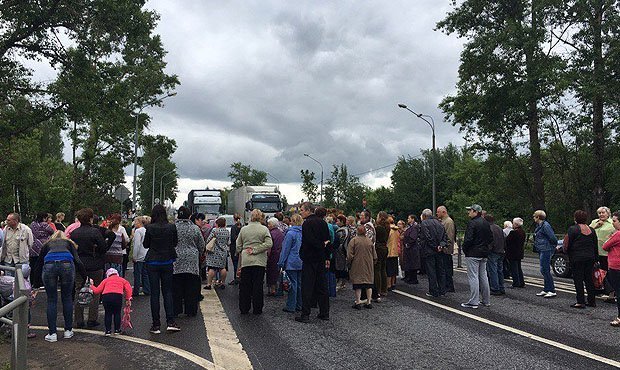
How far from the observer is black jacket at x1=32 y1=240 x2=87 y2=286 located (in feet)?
24.1

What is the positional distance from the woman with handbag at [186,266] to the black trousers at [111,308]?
120 cm

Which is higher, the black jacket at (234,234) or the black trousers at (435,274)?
the black jacket at (234,234)

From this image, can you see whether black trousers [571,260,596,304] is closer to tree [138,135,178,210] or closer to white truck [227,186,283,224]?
white truck [227,186,283,224]

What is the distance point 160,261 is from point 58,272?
1.35 m

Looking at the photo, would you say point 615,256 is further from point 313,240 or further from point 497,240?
point 313,240

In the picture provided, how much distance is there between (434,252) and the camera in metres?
11.1

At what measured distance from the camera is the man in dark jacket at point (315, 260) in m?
8.70

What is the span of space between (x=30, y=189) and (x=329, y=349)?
34.7 m

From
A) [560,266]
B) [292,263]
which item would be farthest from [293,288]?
[560,266]

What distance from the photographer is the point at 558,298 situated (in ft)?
36.1

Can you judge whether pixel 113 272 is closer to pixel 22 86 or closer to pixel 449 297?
pixel 449 297

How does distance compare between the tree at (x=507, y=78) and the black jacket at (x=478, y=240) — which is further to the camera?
the tree at (x=507, y=78)

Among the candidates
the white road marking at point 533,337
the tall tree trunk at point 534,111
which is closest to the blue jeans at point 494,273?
the white road marking at point 533,337

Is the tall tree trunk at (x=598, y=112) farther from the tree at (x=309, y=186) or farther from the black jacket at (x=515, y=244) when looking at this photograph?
the tree at (x=309, y=186)
